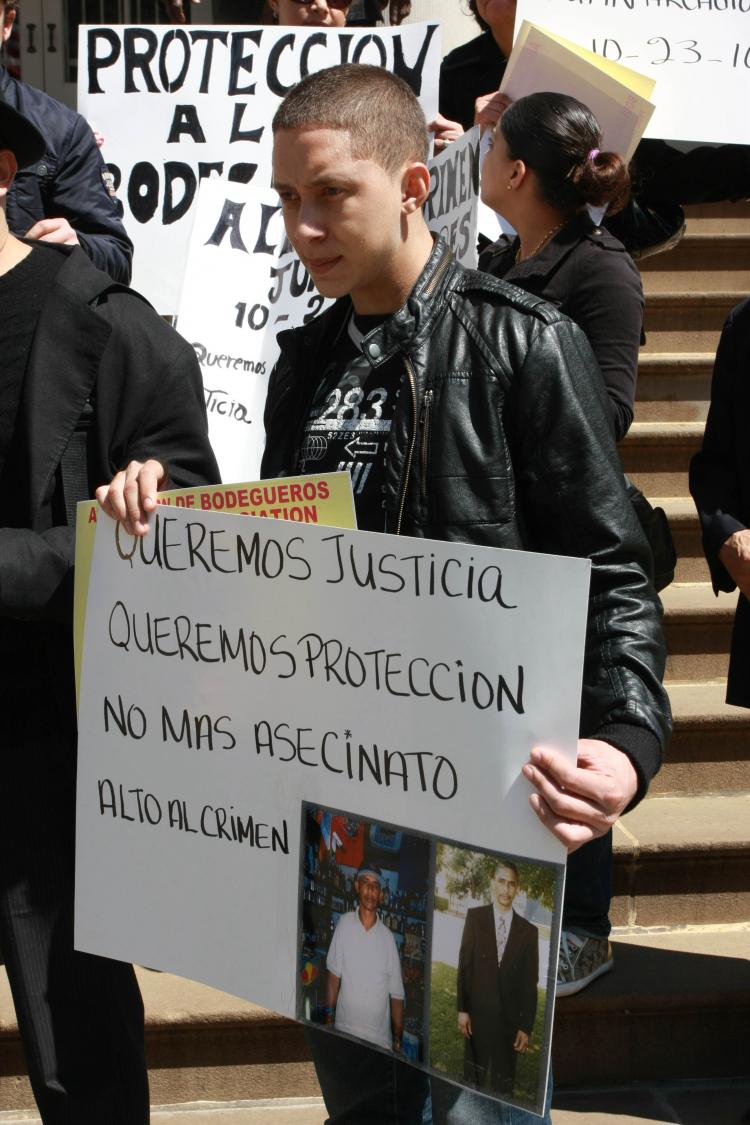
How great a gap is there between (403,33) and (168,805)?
290 centimetres

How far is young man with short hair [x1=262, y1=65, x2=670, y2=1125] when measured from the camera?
5.50ft

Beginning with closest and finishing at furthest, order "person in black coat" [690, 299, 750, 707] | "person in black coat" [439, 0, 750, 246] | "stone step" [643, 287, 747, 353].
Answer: "person in black coat" [690, 299, 750, 707] < "person in black coat" [439, 0, 750, 246] < "stone step" [643, 287, 747, 353]

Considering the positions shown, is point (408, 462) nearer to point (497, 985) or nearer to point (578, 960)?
point (497, 985)

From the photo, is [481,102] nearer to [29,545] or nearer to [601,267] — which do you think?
[601,267]

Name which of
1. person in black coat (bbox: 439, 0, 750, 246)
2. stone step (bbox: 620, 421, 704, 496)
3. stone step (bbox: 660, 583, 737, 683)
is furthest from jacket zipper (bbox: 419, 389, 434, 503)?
stone step (bbox: 620, 421, 704, 496)

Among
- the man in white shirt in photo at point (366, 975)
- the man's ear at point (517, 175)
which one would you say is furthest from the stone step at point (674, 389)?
the man in white shirt in photo at point (366, 975)

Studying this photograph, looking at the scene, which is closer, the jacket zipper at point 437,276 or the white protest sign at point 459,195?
the jacket zipper at point 437,276

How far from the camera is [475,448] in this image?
5.68ft

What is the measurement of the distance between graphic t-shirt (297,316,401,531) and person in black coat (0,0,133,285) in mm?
1466

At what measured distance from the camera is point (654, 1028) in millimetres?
3094

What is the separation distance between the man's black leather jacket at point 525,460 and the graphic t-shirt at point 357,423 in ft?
0.15

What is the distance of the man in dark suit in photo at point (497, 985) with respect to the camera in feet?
4.89

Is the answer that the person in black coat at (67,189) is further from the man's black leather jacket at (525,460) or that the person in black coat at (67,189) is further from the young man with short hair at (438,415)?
the man's black leather jacket at (525,460)

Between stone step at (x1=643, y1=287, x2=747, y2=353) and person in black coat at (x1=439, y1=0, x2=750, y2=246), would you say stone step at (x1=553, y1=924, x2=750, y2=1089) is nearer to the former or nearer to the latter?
person in black coat at (x1=439, y1=0, x2=750, y2=246)
